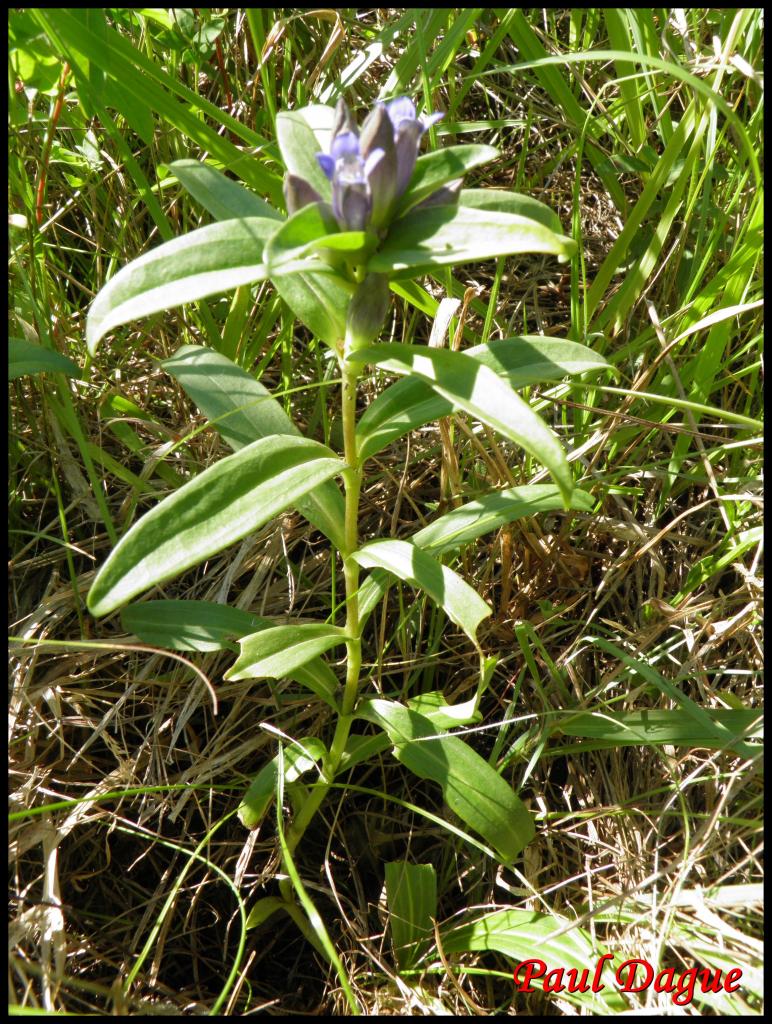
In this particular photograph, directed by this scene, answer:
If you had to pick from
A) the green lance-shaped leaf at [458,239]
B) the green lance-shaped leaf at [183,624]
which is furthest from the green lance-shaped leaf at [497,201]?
the green lance-shaped leaf at [183,624]

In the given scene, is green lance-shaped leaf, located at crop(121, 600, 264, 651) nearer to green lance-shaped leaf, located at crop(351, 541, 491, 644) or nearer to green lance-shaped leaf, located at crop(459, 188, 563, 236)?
green lance-shaped leaf, located at crop(351, 541, 491, 644)

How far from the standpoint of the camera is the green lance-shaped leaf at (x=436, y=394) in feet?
5.50

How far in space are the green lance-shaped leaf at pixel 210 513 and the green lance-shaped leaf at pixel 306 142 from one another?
45 cm

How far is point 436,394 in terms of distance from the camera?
173 centimetres

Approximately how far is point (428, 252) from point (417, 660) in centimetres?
112

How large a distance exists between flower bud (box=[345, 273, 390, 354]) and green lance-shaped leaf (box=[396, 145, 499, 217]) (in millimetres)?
113

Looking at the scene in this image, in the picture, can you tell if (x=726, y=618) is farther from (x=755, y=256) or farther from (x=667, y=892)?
(x=755, y=256)

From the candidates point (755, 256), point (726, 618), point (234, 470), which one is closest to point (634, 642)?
point (726, 618)

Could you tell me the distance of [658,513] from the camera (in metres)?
2.28

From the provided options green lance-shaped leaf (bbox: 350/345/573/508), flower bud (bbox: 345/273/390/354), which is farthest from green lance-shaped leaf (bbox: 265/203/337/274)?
green lance-shaped leaf (bbox: 350/345/573/508)

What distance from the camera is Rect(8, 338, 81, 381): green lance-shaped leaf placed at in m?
1.69

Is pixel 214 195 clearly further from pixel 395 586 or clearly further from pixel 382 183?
pixel 395 586

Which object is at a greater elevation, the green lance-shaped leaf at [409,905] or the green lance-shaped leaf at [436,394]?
the green lance-shaped leaf at [436,394]

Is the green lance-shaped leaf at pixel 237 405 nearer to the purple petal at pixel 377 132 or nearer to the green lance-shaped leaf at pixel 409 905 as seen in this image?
the purple petal at pixel 377 132
